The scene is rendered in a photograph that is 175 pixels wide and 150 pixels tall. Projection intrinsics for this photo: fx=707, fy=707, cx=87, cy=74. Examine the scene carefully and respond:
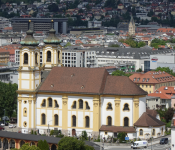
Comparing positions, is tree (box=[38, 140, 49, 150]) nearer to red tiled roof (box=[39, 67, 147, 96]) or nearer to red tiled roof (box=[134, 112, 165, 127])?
red tiled roof (box=[39, 67, 147, 96])

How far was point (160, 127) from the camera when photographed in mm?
99062

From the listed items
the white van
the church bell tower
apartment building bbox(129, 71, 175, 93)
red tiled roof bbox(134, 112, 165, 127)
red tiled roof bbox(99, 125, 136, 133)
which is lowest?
apartment building bbox(129, 71, 175, 93)

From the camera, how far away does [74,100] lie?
101m

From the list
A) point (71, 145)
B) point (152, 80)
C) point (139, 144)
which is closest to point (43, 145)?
point (71, 145)

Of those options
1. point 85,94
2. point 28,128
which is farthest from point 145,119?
point 28,128

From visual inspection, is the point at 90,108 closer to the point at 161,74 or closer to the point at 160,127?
the point at 160,127

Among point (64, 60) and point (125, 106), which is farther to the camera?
point (64, 60)

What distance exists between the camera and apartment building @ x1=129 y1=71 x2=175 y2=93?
142 metres

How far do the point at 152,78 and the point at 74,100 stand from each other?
44690mm

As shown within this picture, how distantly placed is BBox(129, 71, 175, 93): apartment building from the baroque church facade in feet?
135

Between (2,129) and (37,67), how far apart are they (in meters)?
10.9

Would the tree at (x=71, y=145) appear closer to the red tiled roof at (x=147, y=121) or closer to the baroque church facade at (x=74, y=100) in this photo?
the baroque church facade at (x=74, y=100)

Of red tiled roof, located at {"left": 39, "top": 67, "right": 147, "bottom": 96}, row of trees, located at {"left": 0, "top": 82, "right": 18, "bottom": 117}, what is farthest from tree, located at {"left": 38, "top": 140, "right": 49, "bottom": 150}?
row of trees, located at {"left": 0, "top": 82, "right": 18, "bottom": 117}

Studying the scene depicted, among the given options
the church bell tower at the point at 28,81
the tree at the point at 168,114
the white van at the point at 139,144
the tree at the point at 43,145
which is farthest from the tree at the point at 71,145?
the tree at the point at 168,114
